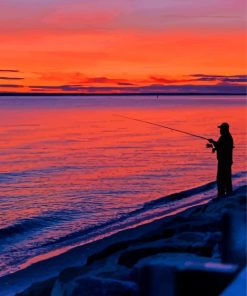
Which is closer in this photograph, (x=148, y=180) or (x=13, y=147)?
(x=148, y=180)

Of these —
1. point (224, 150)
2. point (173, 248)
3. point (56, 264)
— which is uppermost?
point (224, 150)

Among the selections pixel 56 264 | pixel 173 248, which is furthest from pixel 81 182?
pixel 173 248

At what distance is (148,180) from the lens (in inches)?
677

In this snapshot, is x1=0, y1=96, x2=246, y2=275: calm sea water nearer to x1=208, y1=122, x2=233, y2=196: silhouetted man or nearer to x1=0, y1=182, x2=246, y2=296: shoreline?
x1=0, y1=182, x2=246, y2=296: shoreline

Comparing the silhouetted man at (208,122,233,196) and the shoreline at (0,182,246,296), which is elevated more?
the silhouetted man at (208,122,233,196)

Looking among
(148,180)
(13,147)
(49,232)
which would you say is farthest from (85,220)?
(13,147)

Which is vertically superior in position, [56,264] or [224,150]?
[224,150]

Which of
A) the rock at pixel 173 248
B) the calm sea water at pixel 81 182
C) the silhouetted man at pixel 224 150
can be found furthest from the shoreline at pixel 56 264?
the silhouetted man at pixel 224 150

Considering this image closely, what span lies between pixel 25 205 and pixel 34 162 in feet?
24.9

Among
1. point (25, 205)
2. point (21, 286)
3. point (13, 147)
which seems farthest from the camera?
point (13, 147)

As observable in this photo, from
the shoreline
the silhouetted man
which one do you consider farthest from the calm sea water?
the silhouetted man

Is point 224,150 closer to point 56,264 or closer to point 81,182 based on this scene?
point 56,264

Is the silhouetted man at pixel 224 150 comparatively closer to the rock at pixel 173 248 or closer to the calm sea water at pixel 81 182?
the calm sea water at pixel 81 182

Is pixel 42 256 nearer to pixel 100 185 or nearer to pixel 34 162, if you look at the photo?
pixel 100 185
